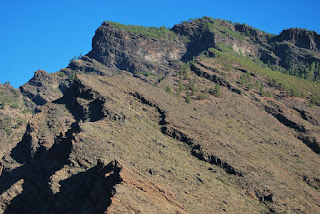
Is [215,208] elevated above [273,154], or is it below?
below

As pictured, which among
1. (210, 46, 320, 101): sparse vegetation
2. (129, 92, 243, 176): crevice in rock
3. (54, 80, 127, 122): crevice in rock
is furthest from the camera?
(210, 46, 320, 101): sparse vegetation

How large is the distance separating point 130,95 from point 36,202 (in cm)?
4742

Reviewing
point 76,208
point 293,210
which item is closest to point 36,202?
point 76,208

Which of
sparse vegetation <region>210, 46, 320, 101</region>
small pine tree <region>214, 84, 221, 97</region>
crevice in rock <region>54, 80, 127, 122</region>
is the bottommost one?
crevice in rock <region>54, 80, 127, 122</region>

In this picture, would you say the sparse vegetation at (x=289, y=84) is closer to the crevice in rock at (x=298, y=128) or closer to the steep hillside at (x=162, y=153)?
the steep hillside at (x=162, y=153)

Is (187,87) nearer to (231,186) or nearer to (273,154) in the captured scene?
(273,154)

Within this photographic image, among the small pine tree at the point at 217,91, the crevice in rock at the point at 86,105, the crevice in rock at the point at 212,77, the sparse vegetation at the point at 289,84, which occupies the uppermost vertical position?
the sparse vegetation at the point at 289,84

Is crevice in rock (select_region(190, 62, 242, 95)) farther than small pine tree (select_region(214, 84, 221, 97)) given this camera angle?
Yes

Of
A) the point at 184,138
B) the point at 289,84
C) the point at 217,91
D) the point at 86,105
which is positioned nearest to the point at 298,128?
the point at 217,91

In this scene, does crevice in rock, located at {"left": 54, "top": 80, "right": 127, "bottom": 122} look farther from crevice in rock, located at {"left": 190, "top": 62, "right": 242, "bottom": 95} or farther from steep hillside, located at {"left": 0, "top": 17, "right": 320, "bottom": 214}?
crevice in rock, located at {"left": 190, "top": 62, "right": 242, "bottom": 95}

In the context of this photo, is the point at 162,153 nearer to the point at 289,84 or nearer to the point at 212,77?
the point at 212,77

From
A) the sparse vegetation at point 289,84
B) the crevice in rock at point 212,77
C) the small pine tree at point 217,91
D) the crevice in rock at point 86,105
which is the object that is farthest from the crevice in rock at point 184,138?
the sparse vegetation at point 289,84

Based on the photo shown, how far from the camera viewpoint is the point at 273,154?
116m

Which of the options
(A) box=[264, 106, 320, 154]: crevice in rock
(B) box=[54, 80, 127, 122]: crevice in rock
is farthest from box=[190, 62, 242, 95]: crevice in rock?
(B) box=[54, 80, 127, 122]: crevice in rock
